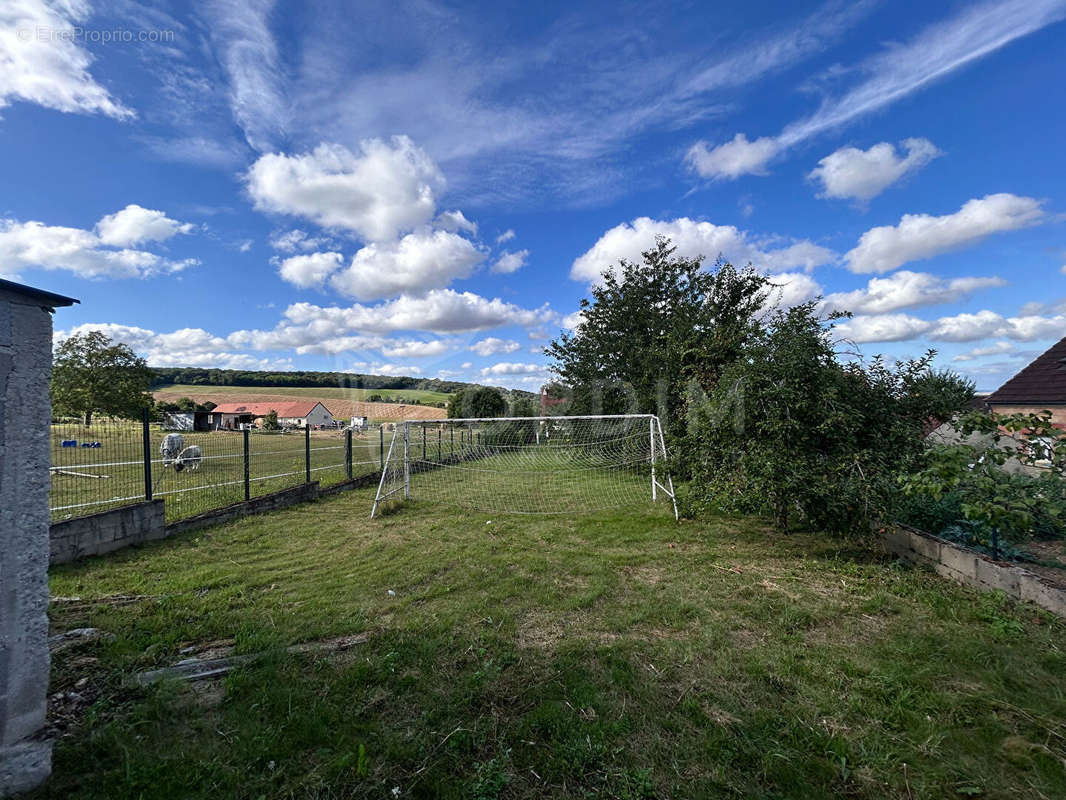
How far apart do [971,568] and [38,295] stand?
683cm

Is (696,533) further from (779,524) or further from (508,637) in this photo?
(508,637)

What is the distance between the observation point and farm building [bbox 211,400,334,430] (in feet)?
110

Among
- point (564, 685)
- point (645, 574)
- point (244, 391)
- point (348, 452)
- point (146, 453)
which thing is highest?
point (244, 391)

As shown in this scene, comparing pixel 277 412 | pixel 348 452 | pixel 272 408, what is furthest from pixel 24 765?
pixel 272 408

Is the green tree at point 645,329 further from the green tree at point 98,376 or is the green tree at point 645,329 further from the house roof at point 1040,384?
the green tree at point 98,376

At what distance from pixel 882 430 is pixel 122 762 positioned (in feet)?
22.6

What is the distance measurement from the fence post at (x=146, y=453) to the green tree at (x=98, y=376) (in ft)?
104

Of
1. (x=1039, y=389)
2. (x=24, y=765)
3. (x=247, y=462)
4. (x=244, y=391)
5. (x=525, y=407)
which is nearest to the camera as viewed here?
(x=24, y=765)

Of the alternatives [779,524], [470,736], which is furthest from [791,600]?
[470,736]

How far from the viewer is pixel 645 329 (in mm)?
12977

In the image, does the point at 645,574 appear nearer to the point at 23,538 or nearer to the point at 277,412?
the point at 23,538

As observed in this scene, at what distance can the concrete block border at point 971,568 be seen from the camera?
324cm

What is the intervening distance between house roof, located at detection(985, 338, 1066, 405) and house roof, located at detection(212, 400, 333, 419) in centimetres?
3744

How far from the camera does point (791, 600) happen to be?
3.71 meters
